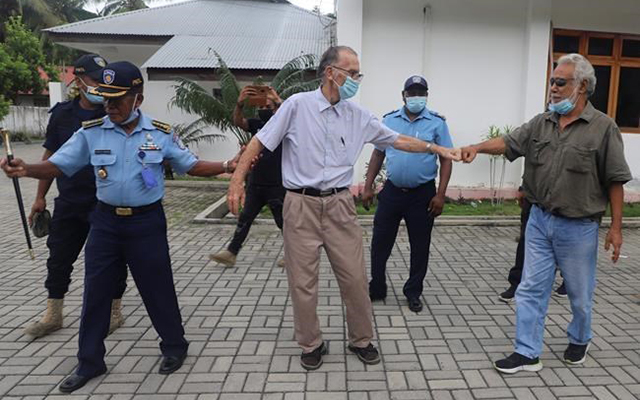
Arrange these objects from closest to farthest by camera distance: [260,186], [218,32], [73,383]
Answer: [73,383], [260,186], [218,32]

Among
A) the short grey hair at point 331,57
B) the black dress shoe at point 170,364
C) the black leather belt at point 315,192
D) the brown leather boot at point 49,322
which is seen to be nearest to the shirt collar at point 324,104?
the short grey hair at point 331,57

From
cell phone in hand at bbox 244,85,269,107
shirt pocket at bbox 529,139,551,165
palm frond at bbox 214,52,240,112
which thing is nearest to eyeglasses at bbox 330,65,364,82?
shirt pocket at bbox 529,139,551,165

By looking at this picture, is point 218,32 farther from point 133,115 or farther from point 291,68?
point 133,115

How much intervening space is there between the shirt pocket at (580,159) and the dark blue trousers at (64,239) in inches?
117

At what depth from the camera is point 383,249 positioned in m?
4.33

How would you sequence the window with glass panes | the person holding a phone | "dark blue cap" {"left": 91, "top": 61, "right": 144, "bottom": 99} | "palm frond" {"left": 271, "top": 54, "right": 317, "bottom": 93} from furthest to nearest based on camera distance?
"palm frond" {"left": 271, "top": 54, "right": 317, "bottom": 93} → the window with glass panes → the person holding a phone → "dark blue cap" {"left": 91, "top": 61, "right": 144, "bottom": 99}

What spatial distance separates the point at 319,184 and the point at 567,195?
1.52 meters

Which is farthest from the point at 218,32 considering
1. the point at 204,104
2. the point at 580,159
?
the point at 580,159

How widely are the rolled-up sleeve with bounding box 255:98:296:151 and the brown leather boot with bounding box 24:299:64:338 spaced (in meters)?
2.09

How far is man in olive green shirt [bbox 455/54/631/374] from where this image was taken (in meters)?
3.04

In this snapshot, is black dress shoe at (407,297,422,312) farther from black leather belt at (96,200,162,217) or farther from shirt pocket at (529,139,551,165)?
black leather belt at (96,200,162,217)

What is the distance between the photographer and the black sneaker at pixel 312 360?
3.29 meters

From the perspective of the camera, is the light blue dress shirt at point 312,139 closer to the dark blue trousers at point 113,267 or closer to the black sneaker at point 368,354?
the dark blue trousers at point 113,267

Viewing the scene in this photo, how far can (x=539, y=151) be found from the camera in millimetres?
3201
